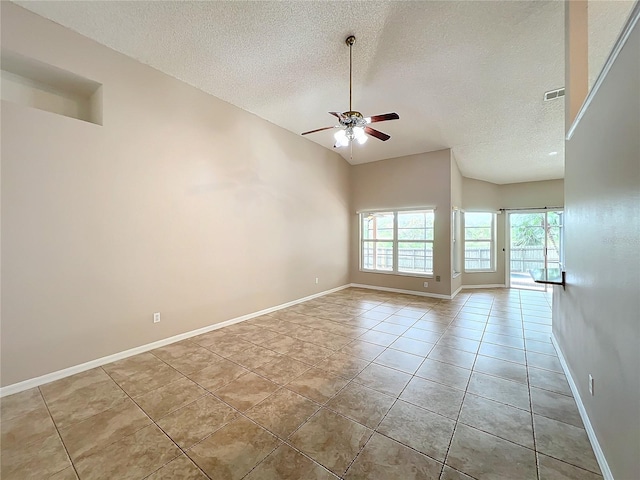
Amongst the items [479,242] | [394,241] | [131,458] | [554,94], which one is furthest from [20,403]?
[479,242]

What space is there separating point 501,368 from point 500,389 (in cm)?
45

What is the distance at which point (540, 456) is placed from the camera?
162 centimetres

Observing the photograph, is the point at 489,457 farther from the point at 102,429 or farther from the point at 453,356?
the point at 102,429

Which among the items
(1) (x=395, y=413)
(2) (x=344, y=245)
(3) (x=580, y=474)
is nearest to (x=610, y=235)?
(3) (x=580, y=474)

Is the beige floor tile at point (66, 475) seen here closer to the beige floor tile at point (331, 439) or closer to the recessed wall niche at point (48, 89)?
the beige floor tile at point (331, 439)

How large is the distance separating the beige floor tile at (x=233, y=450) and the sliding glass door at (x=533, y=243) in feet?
25.0

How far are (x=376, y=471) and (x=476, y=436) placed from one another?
0.79 m

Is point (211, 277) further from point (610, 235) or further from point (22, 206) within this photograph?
point (610, 235)

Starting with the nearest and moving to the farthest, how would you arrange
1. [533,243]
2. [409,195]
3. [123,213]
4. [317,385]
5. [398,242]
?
[317,385], [123,213], [409,195], [398,242], [533,243]

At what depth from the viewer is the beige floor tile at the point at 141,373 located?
2.41 m

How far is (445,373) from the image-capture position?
8.55ft

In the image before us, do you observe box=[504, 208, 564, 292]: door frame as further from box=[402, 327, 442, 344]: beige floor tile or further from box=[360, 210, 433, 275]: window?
box=[402, 327, 442, 344]: beige floor tile

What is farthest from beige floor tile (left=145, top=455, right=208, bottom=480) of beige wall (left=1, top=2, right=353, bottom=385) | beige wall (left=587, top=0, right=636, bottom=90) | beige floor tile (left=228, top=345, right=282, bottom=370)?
beige wall (left=587, top=0, right=636, bottom=90)

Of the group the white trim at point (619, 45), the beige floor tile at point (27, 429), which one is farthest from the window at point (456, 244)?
the beige floor tile at point (27, 429)
